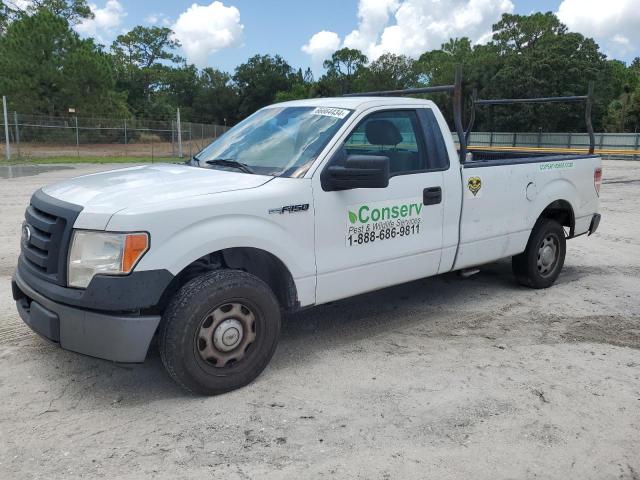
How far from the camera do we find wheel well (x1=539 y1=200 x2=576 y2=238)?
20.3 ft

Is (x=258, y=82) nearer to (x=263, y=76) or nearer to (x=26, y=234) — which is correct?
(x=263, y=76)

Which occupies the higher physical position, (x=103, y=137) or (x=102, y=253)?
(x=103, y=137)

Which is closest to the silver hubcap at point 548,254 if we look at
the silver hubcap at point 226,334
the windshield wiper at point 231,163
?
the windshield wiper at point 231,163

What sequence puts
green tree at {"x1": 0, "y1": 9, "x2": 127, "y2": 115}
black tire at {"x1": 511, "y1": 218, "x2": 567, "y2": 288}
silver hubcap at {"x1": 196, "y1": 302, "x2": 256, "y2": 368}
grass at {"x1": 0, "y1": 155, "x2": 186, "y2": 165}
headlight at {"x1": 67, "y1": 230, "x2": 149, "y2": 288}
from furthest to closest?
green tree at {"x1": 0, "y1": 9, "x2": 127, "y2": 115}, grass at {"x1": 0, "y1": 155, "x2": 186, "y2": 165}, black tire at {"x1": 511, "y1": 218, "x2": 567, "y2": 288}, silver hubcap at {"x1": 196, "y1": 302, "x2": 256, "y2": 368}, headlight at {"x1": 67, "y1": 230, "x2": 149, "y2": 288}

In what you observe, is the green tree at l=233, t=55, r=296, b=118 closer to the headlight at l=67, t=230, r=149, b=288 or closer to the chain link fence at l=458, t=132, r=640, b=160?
the chain link fence at l=458, t=132, r=640, b=160

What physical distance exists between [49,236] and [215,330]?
45.0 inches

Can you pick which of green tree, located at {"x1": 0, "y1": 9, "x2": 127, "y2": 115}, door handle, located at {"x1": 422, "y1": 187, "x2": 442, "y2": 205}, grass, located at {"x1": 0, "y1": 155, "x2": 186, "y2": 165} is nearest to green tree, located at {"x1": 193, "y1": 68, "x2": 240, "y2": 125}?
green tree, located at {"x1": 0, "y1": 9, "x2": 127, "y2": 115}

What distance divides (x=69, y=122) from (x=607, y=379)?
112 feet

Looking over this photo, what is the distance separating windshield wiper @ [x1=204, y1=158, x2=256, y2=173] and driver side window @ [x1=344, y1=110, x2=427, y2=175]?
0.84 m

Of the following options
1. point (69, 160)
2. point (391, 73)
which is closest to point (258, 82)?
point (391, 73)

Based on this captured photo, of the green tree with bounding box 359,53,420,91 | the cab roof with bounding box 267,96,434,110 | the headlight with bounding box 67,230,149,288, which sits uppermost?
the green tree with bounding box 359,53,420,91

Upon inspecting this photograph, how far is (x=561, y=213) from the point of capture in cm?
645

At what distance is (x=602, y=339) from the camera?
190 inches

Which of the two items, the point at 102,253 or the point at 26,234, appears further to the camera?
the point at 26,234
